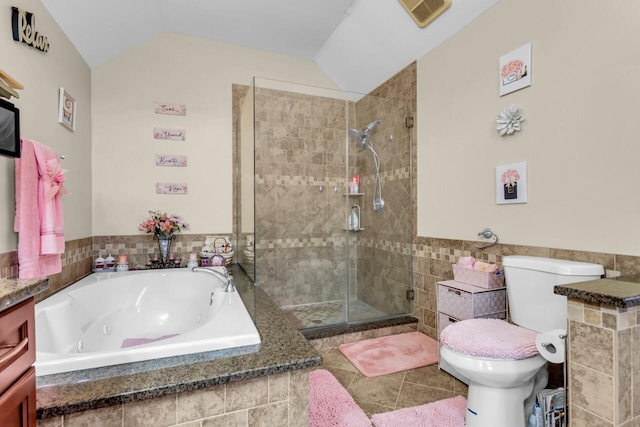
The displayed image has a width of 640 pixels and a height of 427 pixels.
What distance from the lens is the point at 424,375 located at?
82.8 inches

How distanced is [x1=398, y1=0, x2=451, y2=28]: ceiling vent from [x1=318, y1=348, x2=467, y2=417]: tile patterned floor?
2492mm

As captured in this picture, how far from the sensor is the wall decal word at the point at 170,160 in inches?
119

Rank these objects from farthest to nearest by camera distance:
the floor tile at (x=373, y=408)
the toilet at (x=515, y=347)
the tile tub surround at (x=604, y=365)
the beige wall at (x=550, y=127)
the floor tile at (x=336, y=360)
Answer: the floor tile at (x=336, y=360) → the floor tile at (x=373, y=408) → the beige wall at (x=550, y=127) → the toilet at (x=515, y=347) → the tile tub surround at (x=604, y=365)

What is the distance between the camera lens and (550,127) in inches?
70.4

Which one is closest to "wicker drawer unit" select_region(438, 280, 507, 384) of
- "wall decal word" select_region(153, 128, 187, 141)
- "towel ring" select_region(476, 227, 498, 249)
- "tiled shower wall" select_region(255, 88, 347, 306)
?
"towel ring" select_region(476, 227, 498, 249)

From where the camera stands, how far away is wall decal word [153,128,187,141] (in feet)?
9.90

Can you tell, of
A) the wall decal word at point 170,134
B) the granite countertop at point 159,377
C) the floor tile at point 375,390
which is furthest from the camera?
the wall decal word at point 170,134

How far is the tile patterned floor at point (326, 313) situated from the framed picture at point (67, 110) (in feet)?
7.22

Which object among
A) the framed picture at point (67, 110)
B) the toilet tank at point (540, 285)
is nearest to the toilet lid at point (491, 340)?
the toilet tank at point (540, 285)

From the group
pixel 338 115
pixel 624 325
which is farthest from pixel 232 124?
pixel 624 325

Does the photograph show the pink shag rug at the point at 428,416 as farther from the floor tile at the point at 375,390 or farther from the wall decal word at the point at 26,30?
the wall decal word at the point at 26,30

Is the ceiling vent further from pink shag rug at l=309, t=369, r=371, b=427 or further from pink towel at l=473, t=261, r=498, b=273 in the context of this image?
pink shag rug at l=309, t=369, r=371, b=427

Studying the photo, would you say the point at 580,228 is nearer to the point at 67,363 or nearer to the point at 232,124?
the point at 67,363

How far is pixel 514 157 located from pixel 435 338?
1511mm
